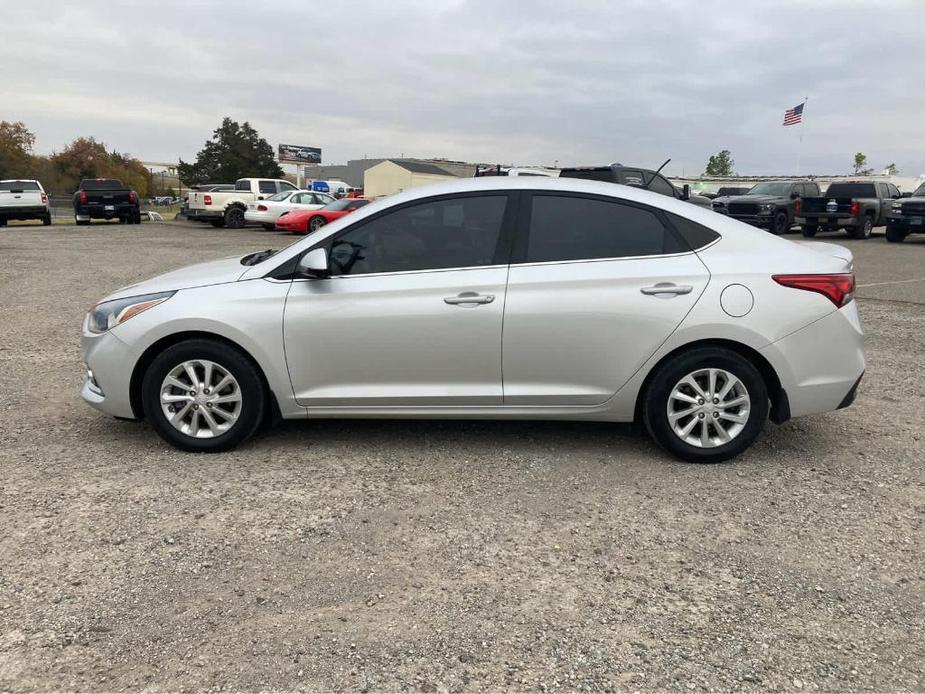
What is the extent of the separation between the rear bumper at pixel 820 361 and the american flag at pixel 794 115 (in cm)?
4161

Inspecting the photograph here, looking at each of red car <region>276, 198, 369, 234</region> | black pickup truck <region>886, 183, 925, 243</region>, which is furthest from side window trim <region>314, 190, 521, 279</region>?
black pickup truck <region>886, 183, 925, 243</region>

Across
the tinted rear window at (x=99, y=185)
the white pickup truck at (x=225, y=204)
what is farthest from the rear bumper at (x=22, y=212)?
the white pickup truck at (x=225, y=204)

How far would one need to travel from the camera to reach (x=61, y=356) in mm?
6691

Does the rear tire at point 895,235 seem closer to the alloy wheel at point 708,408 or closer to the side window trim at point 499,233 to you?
the alloy wheel at point 708,408

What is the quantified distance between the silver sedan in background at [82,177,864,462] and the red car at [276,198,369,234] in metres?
18.6

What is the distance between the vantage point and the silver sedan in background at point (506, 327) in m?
4.10

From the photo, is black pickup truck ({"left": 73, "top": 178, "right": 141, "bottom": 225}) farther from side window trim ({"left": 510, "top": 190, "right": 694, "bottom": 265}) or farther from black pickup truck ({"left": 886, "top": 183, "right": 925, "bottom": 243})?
side window trim ({"left": 510, "top": 190, "right": 694, "bottom": 265})

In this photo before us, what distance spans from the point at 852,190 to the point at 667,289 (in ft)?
75.3

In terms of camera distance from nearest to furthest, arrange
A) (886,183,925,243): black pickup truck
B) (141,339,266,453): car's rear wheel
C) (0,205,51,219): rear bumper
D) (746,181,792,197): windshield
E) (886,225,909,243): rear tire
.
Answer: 1. (141,339,266,453): car's rear wheel
2. (886,183,925,243): black pickup truck
3. (886,225,909,243): rear tire
4. (746,181,792,197): windshield
5. (0,205,51,219): rear bumper

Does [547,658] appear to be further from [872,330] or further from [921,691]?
[872,330]

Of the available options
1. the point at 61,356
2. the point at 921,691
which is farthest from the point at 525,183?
the point at 61,356

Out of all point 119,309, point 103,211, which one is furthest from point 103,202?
point 119,309

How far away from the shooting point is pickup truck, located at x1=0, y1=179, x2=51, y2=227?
2527cm

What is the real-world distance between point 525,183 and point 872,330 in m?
5.67
